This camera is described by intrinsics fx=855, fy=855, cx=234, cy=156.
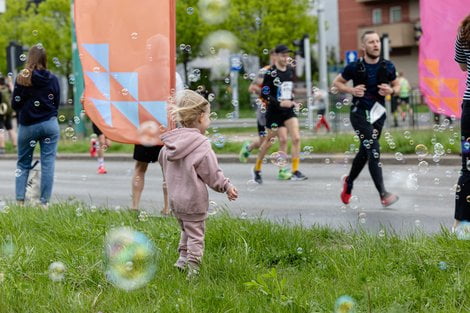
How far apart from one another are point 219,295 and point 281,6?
3572 centimetres

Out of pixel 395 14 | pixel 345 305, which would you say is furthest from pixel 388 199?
pixel 395 14

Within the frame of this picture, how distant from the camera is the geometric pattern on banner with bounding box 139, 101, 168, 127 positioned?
7262 mm

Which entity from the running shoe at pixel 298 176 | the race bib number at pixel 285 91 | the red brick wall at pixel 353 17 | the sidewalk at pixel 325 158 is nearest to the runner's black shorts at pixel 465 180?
the race bib number at pixel 285 91

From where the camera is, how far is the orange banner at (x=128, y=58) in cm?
721

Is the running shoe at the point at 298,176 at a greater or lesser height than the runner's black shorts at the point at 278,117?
lesser

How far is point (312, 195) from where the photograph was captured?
10.6 m

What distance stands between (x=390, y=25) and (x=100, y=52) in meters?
49.2

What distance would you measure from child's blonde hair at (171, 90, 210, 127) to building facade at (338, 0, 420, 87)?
47622 millimetres

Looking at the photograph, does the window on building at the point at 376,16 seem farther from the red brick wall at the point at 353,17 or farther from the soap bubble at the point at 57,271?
the soap bubble at the point at 57,271

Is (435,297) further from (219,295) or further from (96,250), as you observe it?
(96,250)

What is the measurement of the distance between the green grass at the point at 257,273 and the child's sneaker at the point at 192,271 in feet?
0.16

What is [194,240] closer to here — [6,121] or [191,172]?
[191,172]

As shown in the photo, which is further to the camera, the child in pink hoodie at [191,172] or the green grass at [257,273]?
the child in pink hoodie at [191,172]

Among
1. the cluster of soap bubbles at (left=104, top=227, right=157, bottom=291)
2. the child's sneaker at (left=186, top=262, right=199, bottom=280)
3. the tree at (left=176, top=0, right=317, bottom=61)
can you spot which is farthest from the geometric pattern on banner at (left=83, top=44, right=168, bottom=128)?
the tree at (left=176, top=0, right=317, bottom=61)
